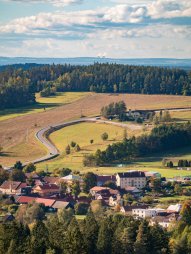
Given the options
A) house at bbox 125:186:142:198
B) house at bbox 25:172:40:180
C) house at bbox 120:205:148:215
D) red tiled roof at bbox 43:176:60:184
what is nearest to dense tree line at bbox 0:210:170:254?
house at bbox 120:205:148:215

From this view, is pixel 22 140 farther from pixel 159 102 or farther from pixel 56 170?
pixel 159 102

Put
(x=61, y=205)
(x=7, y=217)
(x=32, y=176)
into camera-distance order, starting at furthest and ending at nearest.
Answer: (x=32, y=176) < (x=61, y=205) < (x=7, y=217)

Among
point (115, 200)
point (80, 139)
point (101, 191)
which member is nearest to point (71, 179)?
point (101, 191)

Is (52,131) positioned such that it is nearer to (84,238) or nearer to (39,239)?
(84,238)

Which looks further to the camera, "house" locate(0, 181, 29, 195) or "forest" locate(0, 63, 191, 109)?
"forest" locate(0, 63, 191, 109)

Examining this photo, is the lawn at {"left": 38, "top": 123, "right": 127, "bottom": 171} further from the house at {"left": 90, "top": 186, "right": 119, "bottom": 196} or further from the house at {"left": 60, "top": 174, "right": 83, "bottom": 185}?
the house at {"left": 90, "top": 186, "right": 119, "bottom": 196}
